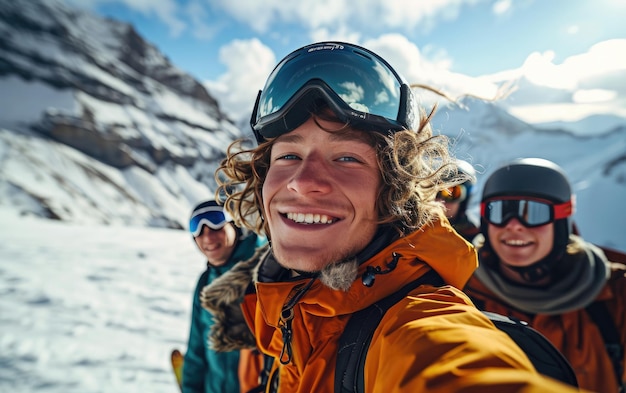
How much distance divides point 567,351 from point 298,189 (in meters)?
2.44

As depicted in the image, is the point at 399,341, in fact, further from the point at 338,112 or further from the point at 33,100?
the point at 33,100

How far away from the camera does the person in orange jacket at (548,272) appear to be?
7.46 feet

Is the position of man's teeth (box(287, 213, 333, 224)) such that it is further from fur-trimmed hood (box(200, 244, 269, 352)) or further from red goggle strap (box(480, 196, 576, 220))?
red goggle strap (box(480, 196, 576, 220))

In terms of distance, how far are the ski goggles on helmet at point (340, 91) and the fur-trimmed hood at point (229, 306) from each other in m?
0.94

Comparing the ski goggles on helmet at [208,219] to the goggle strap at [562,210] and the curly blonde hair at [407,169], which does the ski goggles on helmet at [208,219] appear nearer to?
the curly blonde hair at [407,169]

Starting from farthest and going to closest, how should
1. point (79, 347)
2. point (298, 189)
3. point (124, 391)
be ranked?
point (79, 347), point (124, 391), point (298, 189)

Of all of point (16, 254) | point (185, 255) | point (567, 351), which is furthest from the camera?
point (185, 255)

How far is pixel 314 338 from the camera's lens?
118 cm

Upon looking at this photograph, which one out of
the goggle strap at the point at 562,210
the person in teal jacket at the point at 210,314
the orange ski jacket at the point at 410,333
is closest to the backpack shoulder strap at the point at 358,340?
the orange ski jacket at the point at 410,333

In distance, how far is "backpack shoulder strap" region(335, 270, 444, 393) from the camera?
98 cm

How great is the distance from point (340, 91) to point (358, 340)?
108 cm

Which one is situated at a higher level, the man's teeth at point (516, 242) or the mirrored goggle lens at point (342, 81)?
the mirrored goggle lens at point (342, 81)

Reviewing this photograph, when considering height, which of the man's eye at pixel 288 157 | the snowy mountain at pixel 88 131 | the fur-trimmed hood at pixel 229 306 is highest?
the snowy mountain at pixel 88 131

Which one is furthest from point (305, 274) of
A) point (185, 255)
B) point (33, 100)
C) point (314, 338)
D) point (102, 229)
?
point (33, 100)
